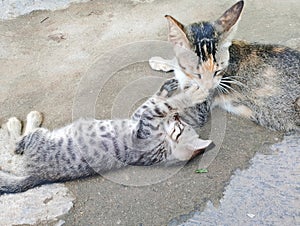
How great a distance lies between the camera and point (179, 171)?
10.9 ft

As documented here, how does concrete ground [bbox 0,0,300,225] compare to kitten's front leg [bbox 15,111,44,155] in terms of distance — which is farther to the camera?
kitten's front leg [bbox 15,111,44,155]

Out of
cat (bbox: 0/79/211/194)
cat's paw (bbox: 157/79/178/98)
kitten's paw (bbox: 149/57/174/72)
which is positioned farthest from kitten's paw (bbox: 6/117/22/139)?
kitten's paw (bbox: 149/57/174/72)

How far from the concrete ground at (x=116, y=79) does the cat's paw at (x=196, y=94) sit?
278 millimetres

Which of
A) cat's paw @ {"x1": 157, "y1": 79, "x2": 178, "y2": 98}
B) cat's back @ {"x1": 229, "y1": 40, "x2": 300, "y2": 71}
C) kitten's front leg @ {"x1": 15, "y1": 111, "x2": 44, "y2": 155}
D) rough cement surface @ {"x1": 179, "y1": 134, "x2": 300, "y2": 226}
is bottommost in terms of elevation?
rough cement surface @ {"x1": 179, "y1": 134, "x2": 300, "y2": 226}

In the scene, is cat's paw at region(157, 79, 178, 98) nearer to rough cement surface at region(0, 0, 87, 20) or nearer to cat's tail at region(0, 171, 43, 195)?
cat's tail at region(0, 171, 43, 195)

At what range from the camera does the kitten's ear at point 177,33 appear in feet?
10.8

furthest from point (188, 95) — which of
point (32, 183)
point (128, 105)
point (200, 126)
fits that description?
point (32, 183)

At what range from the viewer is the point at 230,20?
11.4 feet

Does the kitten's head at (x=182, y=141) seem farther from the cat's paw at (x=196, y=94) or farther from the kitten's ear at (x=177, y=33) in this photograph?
the kitten's ear at (x=177, y=33)

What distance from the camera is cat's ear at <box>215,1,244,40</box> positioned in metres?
3.40

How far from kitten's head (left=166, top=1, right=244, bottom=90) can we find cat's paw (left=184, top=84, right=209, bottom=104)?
5 cm

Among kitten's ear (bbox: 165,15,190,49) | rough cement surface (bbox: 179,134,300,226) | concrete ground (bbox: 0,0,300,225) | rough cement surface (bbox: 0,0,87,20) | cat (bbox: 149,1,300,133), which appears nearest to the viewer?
rough cement surface (bbox: 179,134,300,226)

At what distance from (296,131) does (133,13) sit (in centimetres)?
243

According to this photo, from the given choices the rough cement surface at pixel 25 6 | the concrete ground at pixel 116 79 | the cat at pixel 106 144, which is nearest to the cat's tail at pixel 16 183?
the cat at pixel 106 144
